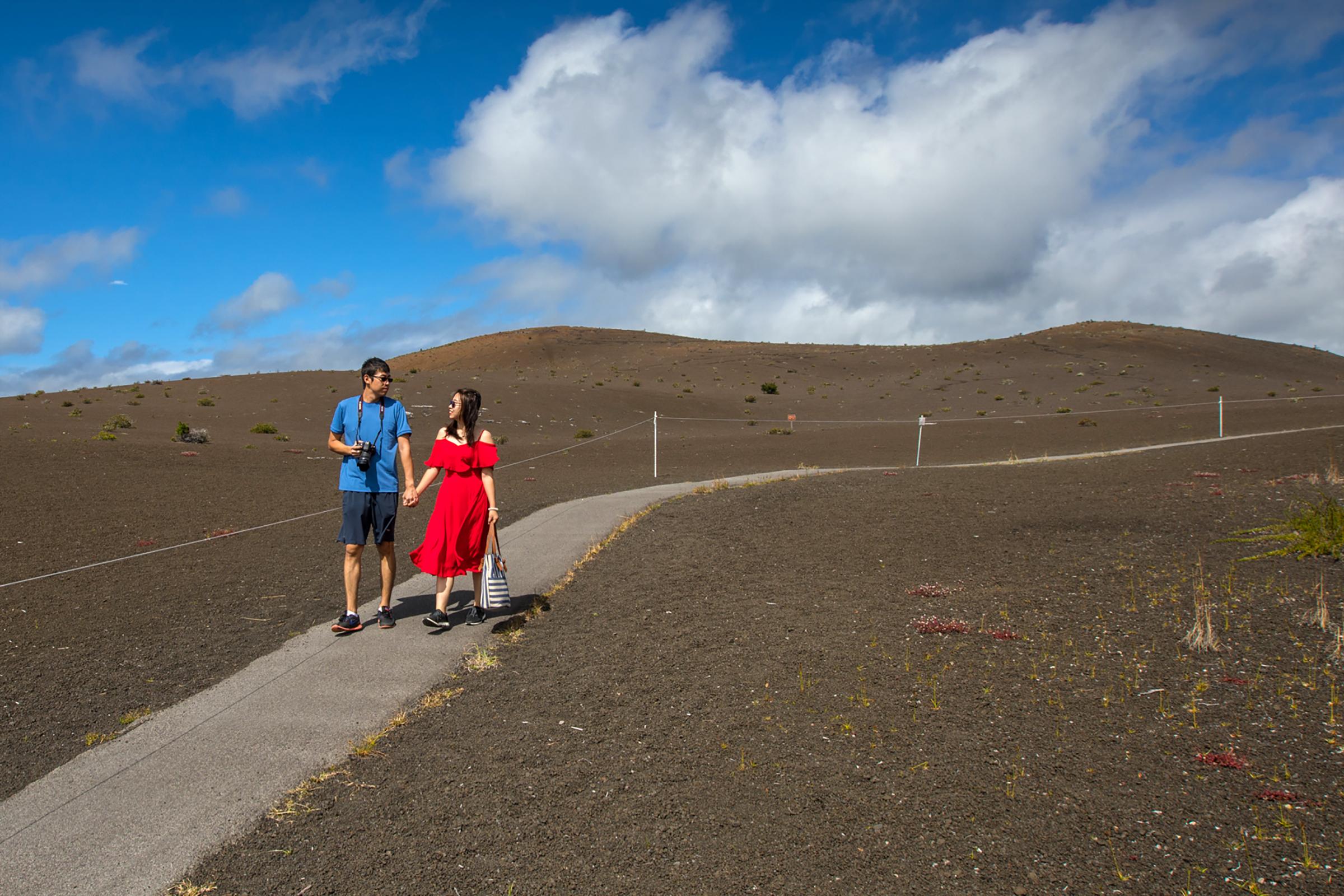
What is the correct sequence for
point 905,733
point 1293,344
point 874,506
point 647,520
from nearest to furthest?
point 905,733 → point 647,520 → point 874,506 → point 1293,344

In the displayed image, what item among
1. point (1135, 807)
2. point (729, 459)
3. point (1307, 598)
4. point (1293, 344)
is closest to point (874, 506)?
point (1307, 598)

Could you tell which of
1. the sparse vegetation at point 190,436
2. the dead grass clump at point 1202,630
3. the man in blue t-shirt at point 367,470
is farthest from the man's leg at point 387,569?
the sparse vegetation at point 190,436

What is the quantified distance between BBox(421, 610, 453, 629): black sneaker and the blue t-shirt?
1.03 metres

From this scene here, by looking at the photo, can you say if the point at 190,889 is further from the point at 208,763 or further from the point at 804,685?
the point at 804,685

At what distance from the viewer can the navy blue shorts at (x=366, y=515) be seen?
19.3 feet

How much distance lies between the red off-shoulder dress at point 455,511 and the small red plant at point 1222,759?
4.73m

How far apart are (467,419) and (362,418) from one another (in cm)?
79

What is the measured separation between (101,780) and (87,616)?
4225 millimetres

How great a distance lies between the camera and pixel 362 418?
591cm

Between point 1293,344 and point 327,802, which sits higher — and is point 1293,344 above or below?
above

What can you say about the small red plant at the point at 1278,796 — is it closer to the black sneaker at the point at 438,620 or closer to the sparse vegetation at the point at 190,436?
the black sneaker at the point at 438,620

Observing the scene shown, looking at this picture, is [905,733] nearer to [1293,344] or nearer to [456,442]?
[456,442]

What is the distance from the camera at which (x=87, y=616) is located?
7.12 meters

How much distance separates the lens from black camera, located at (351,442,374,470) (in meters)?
5.79
